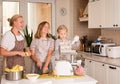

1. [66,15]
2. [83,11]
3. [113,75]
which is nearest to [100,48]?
[113,75]

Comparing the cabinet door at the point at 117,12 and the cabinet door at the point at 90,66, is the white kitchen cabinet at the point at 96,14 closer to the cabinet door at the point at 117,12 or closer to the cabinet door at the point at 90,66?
the cabinet door at the point at 117,12

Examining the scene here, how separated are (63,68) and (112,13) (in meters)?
1.89

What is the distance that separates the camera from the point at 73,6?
5219 mm

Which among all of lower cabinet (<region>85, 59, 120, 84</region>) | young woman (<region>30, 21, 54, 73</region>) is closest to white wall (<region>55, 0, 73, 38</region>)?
lower cabinet (<region>85, 59, 120, 84</region>)

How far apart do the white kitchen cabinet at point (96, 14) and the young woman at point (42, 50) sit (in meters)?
1.79

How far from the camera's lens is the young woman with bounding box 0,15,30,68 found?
2389 millimetres

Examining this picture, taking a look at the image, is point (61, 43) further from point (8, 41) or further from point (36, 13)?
point (36, 13)

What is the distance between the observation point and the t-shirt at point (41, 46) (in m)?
2.64

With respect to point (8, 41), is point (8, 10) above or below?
above

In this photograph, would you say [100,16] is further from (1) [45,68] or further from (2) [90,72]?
(1) [45,68]

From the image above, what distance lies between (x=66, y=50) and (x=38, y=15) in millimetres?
2704

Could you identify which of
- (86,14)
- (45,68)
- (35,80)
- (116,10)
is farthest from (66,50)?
(86,14)

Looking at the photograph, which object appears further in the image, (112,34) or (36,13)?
(36,13)

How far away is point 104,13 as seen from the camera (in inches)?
159
